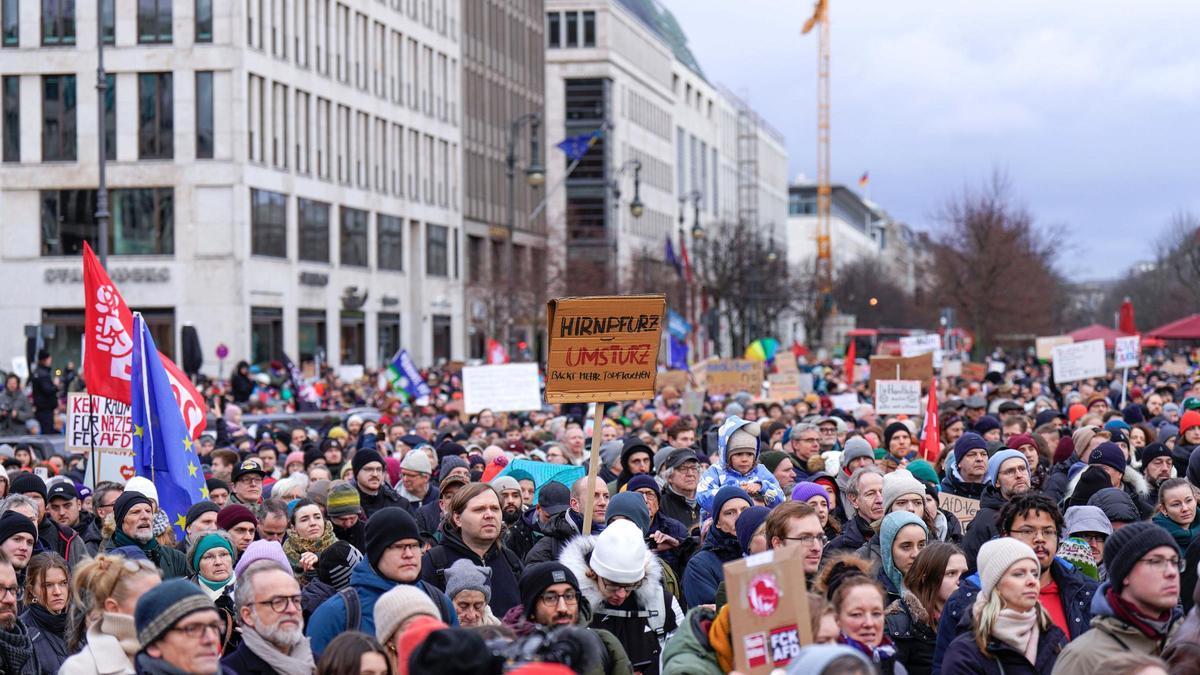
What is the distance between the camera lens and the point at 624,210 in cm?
10119

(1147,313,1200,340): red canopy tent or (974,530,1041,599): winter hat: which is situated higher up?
(1147,313,1200,340): red canopy tent

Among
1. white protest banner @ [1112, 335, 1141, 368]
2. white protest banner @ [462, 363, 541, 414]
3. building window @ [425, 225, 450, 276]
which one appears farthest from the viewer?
building window @ [425, 225, 450, 276]

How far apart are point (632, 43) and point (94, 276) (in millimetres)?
90413

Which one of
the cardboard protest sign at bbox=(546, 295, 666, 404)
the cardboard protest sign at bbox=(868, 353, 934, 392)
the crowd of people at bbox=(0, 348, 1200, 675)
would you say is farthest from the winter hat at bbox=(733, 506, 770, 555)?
the cardboard protest sign at bbox=(868, 353, 934, 392)

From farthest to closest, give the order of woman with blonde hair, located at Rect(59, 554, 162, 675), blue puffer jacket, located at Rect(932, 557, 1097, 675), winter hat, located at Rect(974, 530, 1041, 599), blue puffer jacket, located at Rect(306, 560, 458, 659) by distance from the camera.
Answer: blue puffer jacket, located at Rect(306, 560, 458, 659), blue puffer jacket, located at Rect(932, 557, 1097, 675), winter hat, located at Rect(974, 530, 1041, 599), woman with blonde hair, located at Rect(59, 554, 162, 675)

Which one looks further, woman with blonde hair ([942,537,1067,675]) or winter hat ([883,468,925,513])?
winter hat ([883,468,925,513])

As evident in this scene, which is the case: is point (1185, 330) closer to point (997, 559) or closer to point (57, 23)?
point (57, 23)

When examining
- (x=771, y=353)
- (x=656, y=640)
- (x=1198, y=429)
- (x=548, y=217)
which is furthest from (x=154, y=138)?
(x=656, y=640)

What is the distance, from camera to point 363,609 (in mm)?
7828

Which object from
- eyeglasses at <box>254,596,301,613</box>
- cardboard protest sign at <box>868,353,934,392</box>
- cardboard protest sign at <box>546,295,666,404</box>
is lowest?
eyeglasses at <box>254,596,301,613</box>

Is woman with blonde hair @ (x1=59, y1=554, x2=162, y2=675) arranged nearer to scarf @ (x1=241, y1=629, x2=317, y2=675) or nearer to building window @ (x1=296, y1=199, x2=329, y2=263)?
scarf @ (x1=241, y1=629, x2=317, y2=675)

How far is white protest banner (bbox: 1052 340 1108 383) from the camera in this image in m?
26.1

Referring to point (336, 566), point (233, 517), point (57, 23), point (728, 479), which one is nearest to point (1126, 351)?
point (728, 479)

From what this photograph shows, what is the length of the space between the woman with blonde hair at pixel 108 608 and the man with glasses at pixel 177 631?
0.62 metres
